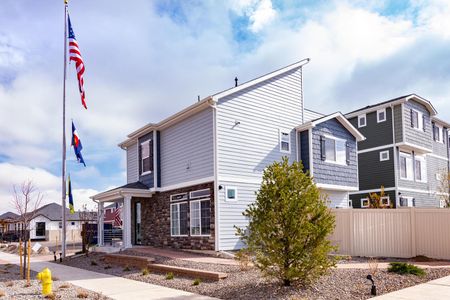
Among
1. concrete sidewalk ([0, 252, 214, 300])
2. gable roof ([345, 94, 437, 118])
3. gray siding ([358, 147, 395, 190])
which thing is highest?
gable roof ([345, 94, 437, 118])

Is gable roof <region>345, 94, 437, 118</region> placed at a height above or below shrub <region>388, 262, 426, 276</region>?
above

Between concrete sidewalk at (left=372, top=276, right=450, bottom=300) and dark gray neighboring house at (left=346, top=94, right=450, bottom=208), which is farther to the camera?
dark gray neighboring house at (left=346, top=94, right=450, bottom=208)

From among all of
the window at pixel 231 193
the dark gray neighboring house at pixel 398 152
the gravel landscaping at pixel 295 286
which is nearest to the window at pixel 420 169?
the dark gray neighboring house at pixel 398 152

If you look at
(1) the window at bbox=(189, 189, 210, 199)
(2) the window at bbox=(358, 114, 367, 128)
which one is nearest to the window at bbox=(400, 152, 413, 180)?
(2) the window at bbox=(358, 114, 367, 128)

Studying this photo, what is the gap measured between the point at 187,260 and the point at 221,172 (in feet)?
12.2

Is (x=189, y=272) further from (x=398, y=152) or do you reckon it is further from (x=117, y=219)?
(x=398, y=152)

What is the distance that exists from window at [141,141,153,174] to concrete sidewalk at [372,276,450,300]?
14.2 metres

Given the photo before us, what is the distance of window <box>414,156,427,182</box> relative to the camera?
28203 millimetres

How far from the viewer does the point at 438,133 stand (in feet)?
104

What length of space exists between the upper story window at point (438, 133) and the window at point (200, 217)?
67.8 feet

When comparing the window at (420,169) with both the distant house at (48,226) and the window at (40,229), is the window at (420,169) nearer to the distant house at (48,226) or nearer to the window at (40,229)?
the distant house at (48,226)

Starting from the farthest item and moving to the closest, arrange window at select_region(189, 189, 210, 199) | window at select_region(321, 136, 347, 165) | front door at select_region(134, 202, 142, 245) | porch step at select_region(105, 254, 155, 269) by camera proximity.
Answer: front door at select_region(134, 202, 142, 245) < window at select_region(321, 136, 347, 165) < window at select_region(189, 189, 210, 199) < porch step at select_region(105, 254, 155, 269)

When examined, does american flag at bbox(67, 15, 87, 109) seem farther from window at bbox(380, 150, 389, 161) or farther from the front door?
window at bbox(380, 150, 389, 161)

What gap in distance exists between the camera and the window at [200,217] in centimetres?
1753
